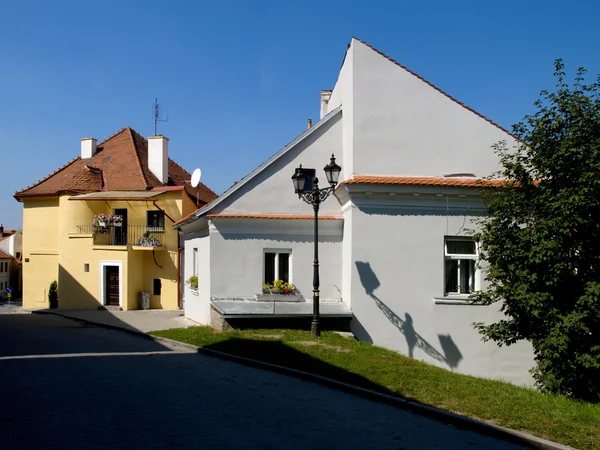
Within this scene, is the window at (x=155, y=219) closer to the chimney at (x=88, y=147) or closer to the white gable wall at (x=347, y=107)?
the chimney at (x=88, y=147)

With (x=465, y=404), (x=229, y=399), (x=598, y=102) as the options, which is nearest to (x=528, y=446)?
(x=465, y=404)

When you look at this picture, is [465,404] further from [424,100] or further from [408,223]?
[424,100]

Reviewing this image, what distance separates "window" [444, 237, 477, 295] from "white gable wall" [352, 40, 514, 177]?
2.07 meters

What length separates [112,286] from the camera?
28.0 meters

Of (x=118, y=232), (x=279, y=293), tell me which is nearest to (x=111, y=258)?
(x=118, y=232)

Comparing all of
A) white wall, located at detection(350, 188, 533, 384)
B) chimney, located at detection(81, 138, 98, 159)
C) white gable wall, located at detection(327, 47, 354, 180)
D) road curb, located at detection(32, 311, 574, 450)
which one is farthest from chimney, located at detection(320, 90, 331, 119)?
chimney, located at detection(81, 138, 98, 159)

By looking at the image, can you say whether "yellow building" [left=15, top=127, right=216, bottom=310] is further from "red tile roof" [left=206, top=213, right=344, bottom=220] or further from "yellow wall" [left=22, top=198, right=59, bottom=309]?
"red tile roof" [left=206, top=213, right=344, bottom=220]

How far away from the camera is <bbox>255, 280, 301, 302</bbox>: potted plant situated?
54.3 feet

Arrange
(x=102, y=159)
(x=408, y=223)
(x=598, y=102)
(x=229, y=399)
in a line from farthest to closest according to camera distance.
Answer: (x=102, y=159), (x=408, y=223), (x=598, y=102), (x=229, y=399)

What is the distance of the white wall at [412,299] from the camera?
15078mm

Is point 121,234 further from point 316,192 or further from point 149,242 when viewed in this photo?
point 316,192

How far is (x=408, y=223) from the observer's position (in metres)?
15.3

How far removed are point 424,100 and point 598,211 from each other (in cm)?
678

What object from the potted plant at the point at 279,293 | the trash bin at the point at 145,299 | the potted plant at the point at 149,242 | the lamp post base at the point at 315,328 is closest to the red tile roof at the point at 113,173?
the potted plant at the point at 149,242
